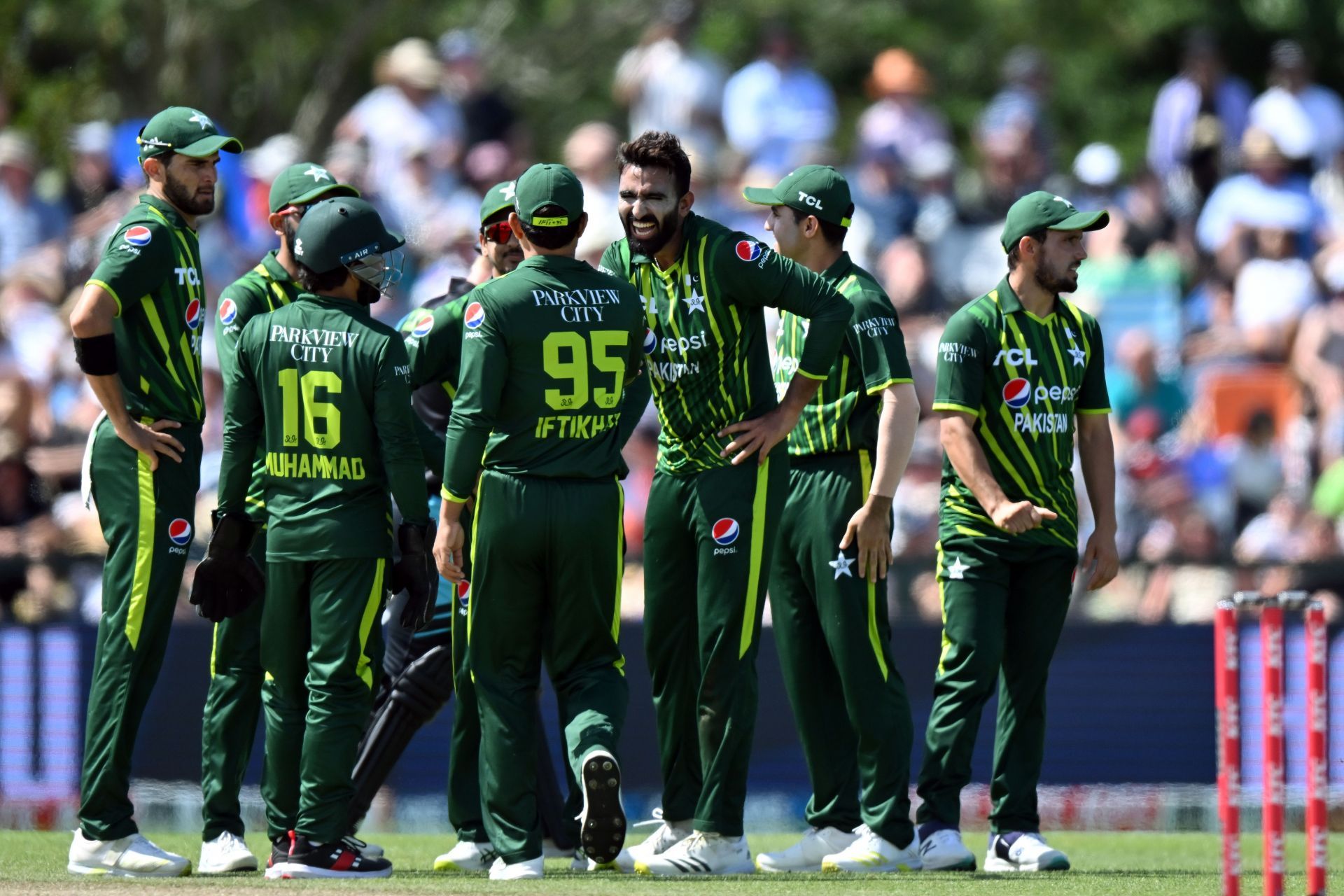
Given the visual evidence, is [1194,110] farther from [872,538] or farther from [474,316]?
[474,316]

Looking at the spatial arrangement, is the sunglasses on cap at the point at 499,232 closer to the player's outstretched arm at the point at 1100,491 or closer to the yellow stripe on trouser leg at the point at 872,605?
the yellow stripe on trouser leg at the point at 872,605

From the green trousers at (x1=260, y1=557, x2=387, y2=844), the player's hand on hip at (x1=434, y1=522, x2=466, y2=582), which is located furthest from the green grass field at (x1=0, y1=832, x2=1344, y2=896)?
the player's hand on hip at (x1=434, y1=522, x2=466, y2=582)

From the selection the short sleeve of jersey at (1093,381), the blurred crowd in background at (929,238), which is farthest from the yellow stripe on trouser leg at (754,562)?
the blurred crowd in background at (929,238)

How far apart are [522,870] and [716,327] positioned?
2.15 metres

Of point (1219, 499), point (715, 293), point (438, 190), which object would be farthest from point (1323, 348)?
point (715, 293)

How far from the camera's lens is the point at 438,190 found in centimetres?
1784

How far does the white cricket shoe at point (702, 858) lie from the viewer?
8.19 metres

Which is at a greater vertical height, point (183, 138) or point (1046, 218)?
point (183, 138)

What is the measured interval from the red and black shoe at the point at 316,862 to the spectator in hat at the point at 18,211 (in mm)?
10417

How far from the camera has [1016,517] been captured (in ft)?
28.3

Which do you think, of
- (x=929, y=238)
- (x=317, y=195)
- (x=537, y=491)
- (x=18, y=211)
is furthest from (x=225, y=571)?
(x=929, y=238)

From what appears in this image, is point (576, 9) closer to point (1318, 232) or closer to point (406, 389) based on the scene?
point (1318, 232)

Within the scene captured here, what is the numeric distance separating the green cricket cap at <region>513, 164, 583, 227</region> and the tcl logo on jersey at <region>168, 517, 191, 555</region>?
1.80m

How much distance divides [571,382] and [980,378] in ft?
6.43
